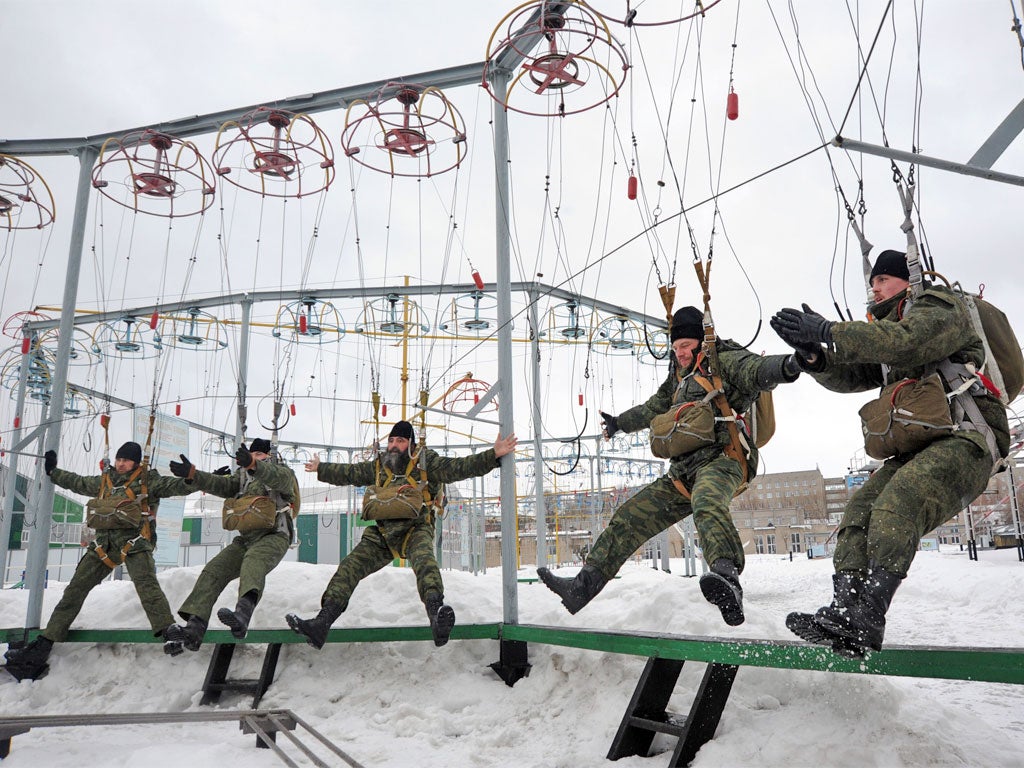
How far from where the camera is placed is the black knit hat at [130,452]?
288 inches

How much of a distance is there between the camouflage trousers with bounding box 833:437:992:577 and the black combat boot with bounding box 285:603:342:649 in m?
3.70

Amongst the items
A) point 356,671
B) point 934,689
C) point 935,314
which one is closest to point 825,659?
point 935,314

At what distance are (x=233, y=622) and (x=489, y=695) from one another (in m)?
2.02

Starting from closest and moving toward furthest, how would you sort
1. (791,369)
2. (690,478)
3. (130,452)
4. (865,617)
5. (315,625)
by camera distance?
1. (865,617)
2. (791,369)
3. (690,478)
4. (315,625)
5. (130,452)

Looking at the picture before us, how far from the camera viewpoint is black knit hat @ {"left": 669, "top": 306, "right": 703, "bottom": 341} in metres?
4.72

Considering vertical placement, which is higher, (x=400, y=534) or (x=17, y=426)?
(x=17, y=426)

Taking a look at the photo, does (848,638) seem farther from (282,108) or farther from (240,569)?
(282,108)

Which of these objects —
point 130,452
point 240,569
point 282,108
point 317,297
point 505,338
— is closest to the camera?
point 240,569

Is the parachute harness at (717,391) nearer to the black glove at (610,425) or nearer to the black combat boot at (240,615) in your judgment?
the black glove at (610,425)

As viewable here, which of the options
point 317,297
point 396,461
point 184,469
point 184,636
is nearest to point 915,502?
point 396,461

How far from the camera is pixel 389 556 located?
20.4ft

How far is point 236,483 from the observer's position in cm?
727

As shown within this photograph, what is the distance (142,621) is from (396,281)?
8006mm

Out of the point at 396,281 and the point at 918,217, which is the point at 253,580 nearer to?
the point at 918,217
